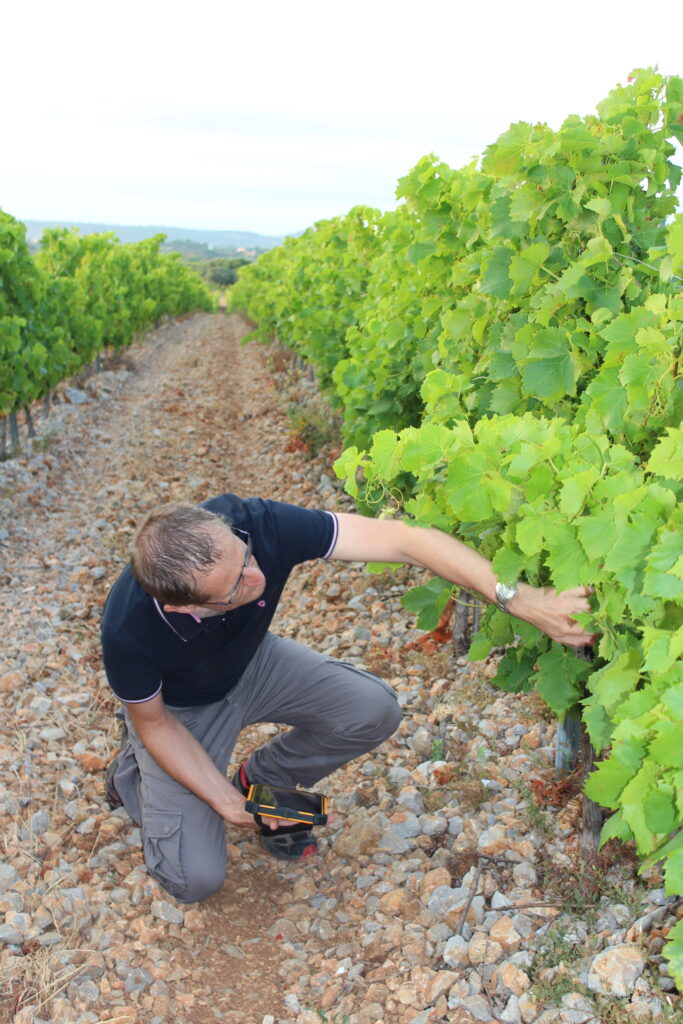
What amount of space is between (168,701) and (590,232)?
2.45 meters

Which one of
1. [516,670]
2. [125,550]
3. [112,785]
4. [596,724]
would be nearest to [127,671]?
[112,785]

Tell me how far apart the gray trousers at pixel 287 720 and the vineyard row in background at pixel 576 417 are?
2.21ft

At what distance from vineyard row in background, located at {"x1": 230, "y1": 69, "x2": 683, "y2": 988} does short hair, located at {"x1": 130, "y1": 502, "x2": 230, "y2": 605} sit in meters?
0.48

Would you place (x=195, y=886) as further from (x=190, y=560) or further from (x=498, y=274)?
(x=498, y=274)

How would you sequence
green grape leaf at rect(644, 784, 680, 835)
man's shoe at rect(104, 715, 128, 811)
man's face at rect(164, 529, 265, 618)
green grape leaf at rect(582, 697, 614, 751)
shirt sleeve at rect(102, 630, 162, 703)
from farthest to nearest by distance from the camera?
man's shoe at rect(104, 715, 128, 811), shirt sleeve at rect(102, 630, 162, 703), man's face at rect(164, 529, 265, 618), green grape leaf at rect(582, 697, 614, 751), green grape leaf at rect(644, 784, 680, 835)

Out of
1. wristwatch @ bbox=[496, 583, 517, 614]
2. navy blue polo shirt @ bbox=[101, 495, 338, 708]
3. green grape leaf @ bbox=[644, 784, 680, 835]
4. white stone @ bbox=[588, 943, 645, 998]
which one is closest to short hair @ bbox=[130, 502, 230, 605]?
navy blue polo shirt @ bbox=[101, 495, 338, 708]

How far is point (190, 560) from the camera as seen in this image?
8.77 feet

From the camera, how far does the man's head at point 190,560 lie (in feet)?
8.79

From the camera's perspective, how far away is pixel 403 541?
2.79m

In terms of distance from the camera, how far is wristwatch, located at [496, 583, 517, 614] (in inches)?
94.3

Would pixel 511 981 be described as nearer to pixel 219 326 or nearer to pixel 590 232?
pixel 590 232

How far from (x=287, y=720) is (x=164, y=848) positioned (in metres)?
Result: 0.75

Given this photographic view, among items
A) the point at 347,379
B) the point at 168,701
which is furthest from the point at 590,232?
the point at 347,379

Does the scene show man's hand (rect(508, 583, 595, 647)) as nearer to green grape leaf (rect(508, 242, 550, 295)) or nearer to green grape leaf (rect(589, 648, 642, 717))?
green grape leaf (rect(589, 648, 642, 717))
